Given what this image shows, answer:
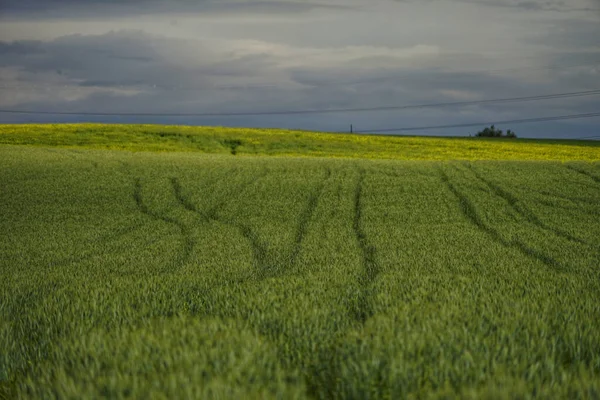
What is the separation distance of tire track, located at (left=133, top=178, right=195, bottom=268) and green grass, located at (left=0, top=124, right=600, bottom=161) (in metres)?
25.1

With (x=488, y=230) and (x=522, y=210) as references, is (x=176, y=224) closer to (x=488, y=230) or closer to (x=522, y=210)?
(x=488, y=230)

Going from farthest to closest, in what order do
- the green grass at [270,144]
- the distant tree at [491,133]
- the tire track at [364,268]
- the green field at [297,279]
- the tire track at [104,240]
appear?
the distant tree at [491,133] → the green grass at [270,144] → the tire track at [104,240] → the tire track at [364,268] → the green field at [297,279]

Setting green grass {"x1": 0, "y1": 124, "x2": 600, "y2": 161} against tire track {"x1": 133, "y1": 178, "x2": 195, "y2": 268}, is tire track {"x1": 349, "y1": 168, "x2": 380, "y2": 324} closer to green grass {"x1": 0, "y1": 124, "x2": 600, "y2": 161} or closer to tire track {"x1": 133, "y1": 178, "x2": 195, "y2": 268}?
tire track {"x1": 133, "y1": 178, "x2": 195, "y2": 268}

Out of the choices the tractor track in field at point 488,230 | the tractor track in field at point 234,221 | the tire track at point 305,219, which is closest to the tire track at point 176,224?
the tractor track in field at point 234,221

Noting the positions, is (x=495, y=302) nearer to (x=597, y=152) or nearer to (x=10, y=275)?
(x=10, y=275)

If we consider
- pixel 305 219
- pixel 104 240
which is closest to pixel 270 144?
pixel 305 219

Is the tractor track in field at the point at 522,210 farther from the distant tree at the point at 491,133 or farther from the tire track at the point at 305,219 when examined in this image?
the distant tree at the point at 491,133

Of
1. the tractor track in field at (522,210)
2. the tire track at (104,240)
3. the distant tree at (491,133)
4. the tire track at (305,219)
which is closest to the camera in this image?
the tire track at (104,240)

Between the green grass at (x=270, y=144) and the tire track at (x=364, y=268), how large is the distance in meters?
25.1

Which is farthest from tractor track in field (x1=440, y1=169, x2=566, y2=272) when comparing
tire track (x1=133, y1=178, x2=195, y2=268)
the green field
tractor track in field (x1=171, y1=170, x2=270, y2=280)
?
tire track (x1=133, y1=178, x2=195, y2=268)

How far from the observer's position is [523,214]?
2223 centimetres

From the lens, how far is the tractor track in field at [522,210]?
18.3m

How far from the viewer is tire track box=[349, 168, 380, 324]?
809 cm

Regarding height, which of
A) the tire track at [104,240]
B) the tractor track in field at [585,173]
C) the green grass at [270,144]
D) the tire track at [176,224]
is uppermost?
the green grass at [270,144]
